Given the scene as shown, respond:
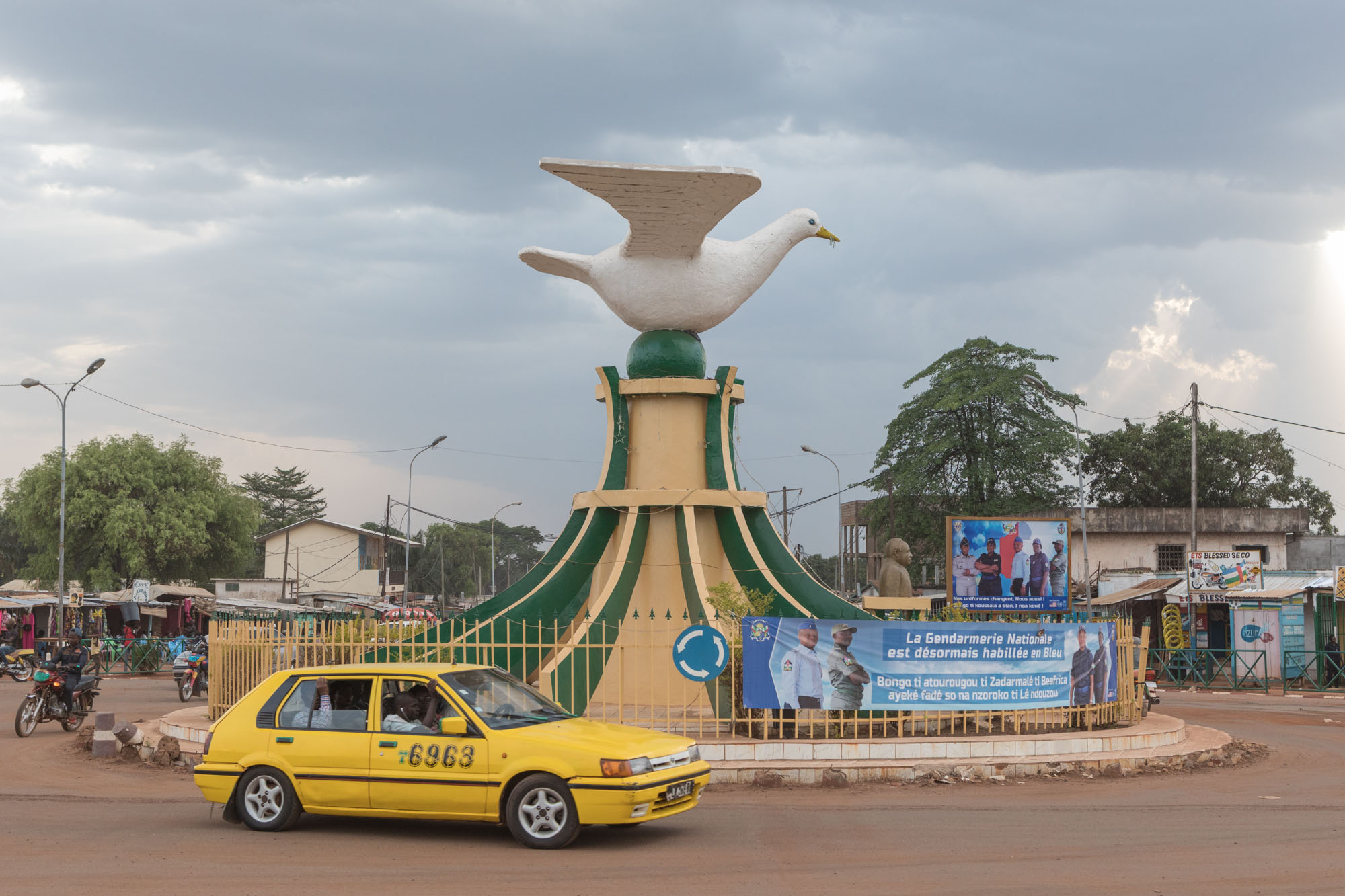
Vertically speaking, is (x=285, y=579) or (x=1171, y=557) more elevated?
(x=1171, y=557)

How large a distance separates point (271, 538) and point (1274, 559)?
181 ft

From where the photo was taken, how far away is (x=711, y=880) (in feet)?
26.8

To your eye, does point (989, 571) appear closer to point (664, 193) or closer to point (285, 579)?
point (664, 193)

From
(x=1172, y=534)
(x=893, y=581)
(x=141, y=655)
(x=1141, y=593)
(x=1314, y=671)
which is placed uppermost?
(x=1172, y=534)

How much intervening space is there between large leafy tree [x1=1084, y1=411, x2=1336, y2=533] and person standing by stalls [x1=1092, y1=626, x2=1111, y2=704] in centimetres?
4140

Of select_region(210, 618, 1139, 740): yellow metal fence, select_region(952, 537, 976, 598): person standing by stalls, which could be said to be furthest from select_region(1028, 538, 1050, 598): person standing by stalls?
select_region(210, 618, 1139, 740): yellow metal fence

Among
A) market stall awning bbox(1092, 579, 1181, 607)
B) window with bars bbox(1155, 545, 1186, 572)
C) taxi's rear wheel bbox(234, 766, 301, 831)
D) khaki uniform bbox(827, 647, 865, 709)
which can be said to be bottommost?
taxi's rear wheel bbox(234, 766, 301, 831)

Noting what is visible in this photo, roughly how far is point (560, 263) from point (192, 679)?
12.3 m

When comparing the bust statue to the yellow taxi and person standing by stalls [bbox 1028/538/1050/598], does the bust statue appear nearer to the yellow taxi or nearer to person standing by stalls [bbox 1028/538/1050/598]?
person standing by stalls [bbox 1028/538/1050/598]

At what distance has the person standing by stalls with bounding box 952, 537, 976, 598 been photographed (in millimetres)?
28359

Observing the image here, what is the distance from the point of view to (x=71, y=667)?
18.7 meters

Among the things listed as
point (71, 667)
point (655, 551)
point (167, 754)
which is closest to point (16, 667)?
point (71, 667)

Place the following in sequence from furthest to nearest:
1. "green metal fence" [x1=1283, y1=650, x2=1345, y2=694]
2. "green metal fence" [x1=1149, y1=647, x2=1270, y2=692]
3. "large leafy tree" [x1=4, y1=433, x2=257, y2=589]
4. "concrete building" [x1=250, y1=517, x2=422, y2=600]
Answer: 1. "concrete building" [x1=250, y1=517, x2=422, y2=600]
2. "large leafy tree" [x1=4, y1=433, x2=257, y2=589]
3. "green metal fence" [x1=1149, y1=647, x2=1270, y2=692]
4. "green metal fence" [x1=1283, y1=650, x2=1345, y2=694]

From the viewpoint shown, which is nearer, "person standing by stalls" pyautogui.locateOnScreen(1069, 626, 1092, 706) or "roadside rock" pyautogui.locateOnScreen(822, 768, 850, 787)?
"roadside rock" pyautogui.locateOnScreen(822, 768, 850, 787)
